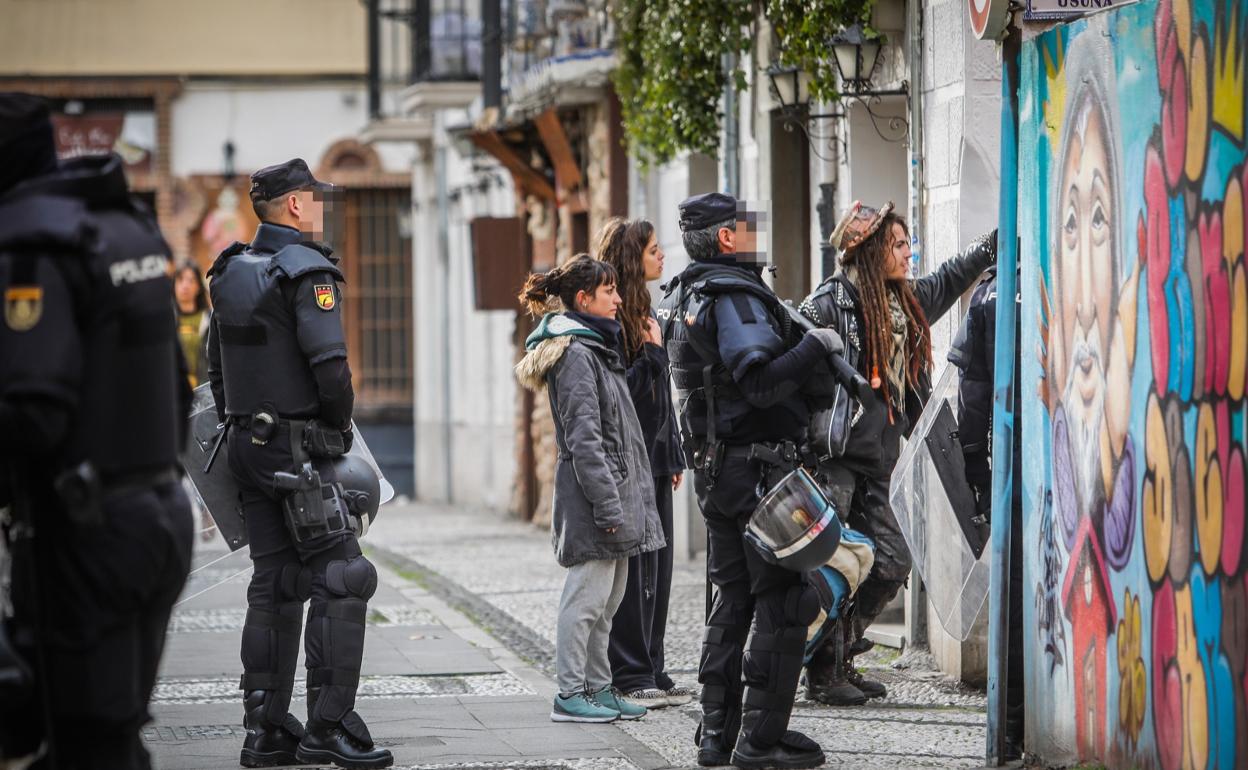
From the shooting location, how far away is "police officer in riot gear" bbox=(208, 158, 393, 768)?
6.93 metres

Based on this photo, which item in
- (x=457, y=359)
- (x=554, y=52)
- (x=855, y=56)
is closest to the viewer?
(x=855, y=56)

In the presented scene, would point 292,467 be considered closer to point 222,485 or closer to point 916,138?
point 222,485

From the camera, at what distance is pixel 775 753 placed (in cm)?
670

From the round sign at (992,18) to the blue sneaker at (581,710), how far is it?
278 cm

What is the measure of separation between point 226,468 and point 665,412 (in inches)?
81.2

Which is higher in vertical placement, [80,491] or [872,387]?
[872,387]

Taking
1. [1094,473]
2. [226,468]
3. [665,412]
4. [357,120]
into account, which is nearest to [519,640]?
[665,412]

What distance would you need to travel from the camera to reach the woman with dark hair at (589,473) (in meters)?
7.71

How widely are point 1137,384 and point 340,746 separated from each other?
2.84 meters

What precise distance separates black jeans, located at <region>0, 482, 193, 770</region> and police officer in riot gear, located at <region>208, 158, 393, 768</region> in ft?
7.64

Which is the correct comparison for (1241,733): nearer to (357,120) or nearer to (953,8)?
(953,8)

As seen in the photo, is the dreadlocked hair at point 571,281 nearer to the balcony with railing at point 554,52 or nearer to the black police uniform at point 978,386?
the black police uniform at point 978,386

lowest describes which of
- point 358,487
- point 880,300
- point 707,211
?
point 358,487

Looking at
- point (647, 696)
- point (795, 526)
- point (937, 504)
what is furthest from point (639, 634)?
point (795, 526)
